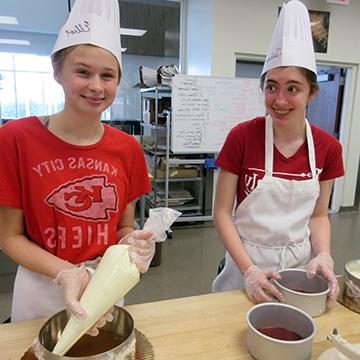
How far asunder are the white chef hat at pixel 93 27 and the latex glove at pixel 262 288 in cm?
66

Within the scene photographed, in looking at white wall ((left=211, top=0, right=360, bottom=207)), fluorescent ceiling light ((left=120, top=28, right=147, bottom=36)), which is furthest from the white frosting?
fluorescent ceiling light ((left=120, top=28, right=147, bottom=36))

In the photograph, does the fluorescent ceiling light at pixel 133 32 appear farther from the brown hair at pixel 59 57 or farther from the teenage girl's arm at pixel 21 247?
the teenage girl's arm at pixel 21 247

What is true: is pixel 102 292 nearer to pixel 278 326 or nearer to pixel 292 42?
pixel 278 326

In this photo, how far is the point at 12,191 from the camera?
0.83 meters

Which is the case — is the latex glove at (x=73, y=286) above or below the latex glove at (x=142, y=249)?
below

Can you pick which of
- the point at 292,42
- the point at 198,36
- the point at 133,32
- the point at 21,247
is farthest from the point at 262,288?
the point at 133,32

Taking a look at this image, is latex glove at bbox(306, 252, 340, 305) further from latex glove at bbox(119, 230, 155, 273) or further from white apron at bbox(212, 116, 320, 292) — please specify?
latex glove at bbox(119, 230, 155, 273)

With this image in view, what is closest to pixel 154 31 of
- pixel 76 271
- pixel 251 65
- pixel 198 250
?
pixel 251 65

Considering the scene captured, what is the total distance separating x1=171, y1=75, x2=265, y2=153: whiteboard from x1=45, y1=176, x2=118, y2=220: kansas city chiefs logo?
261 centimetres

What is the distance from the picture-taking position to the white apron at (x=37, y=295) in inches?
34.6

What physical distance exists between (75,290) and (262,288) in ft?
1.56

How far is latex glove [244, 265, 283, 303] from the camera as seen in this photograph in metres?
0.87

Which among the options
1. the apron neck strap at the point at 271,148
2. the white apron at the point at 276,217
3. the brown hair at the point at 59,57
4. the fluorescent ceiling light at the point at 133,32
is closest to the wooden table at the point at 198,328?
the white apron at the point at 276,217

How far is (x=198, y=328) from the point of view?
2.55ft
